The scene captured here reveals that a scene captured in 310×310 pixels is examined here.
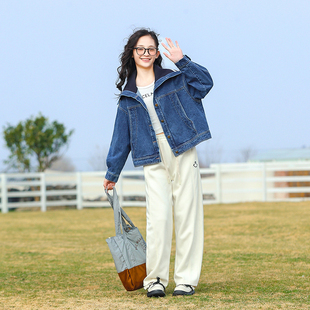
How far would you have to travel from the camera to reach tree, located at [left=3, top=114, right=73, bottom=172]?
759 inches

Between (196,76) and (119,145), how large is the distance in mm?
667

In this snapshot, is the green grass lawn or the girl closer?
the green grass lawn

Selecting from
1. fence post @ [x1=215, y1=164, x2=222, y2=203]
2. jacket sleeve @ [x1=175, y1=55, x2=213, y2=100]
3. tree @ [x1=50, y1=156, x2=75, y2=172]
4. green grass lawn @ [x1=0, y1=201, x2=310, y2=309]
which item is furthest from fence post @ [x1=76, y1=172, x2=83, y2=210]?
jacket sleeve @ [x1=175, y1=55, x2=213, y2=100]

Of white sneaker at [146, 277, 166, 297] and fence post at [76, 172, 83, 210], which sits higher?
white sneaker at [146, 277, 166, 297]

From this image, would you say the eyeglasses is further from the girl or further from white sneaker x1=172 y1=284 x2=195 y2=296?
white sneaker x1=172 y1=284 x2=195 y2=296

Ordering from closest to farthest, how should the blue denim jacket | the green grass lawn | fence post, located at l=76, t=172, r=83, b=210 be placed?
1. the green grass lawn
2. the blue denim jacket
3. fence post, located at l=76, t=172, r=83, b=210

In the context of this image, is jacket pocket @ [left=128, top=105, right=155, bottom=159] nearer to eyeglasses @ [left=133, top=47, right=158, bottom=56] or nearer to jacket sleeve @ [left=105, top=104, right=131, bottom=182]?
jacket sleeve @ [left=105, top=104, right=131, bottom=182]

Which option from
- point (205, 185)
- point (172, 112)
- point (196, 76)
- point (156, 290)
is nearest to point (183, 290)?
point (156, 290)

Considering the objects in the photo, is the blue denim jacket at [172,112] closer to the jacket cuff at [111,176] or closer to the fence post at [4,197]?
the jacket cuff at [111,176]

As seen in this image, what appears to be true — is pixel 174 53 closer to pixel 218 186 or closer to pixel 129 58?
pixel 129 58

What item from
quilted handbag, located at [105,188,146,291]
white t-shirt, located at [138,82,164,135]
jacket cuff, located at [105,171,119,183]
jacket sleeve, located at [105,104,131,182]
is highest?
white t-shirt, located at [138,82,164,135]

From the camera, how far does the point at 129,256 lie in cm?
306

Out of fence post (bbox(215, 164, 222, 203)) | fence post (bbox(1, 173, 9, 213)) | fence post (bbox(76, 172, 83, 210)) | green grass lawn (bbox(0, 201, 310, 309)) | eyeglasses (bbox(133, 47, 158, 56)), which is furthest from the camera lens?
fence post (bbox(76, 172, 83, 210))

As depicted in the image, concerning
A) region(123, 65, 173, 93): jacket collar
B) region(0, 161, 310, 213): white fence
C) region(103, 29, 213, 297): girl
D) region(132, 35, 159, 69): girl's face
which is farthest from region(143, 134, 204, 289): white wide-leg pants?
region(0, 161, 310, 213): white fence
